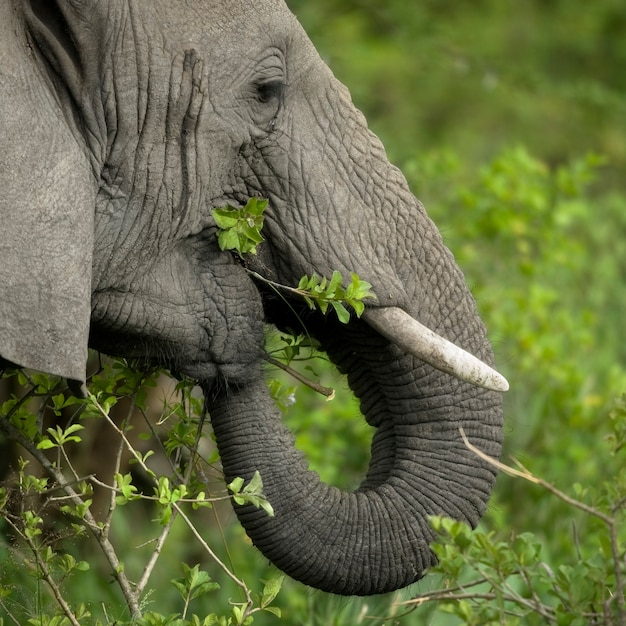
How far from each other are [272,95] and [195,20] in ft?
0.79

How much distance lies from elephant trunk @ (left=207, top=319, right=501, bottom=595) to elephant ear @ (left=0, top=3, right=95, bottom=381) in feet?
1.78

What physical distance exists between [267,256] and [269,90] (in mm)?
373

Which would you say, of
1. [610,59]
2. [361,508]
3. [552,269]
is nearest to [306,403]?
[552,269]

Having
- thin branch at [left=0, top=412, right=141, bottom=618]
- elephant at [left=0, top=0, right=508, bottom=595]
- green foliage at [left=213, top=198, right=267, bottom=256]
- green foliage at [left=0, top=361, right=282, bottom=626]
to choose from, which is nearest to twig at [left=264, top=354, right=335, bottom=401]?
elephant at [left=0, top=0, right=508, bottom=595]

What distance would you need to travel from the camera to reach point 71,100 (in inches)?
116

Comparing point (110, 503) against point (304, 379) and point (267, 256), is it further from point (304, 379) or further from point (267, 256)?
point (267, 256)

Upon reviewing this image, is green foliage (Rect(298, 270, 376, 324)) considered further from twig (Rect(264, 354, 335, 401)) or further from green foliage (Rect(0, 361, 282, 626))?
Answer: green foliage (Rect(0, 361, 282, 626))

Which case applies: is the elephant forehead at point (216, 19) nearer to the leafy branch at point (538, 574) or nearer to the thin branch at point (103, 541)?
the thin branch at point (103, 541)

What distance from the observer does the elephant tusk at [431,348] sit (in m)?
3.03

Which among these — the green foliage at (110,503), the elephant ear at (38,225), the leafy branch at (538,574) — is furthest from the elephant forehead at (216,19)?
the leafy branch at (538,574)

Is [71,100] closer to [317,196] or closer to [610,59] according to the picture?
[317,196]

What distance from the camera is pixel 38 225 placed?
2721 millimetres

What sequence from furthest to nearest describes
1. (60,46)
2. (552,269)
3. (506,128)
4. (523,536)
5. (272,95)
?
(506,128) < (552,269) < (272,95) < (60,46) < (523,536)

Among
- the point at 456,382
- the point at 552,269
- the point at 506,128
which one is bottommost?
the point at 506,128
